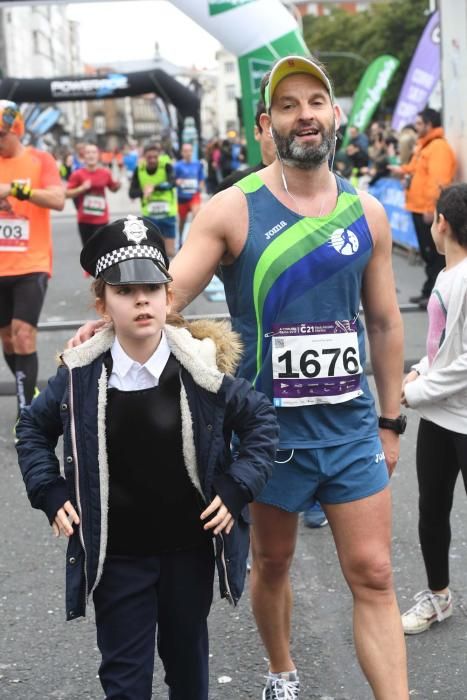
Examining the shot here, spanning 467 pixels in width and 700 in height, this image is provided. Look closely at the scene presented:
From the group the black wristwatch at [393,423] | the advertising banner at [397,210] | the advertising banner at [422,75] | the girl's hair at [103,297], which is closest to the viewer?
the girl's hair at [103,297]

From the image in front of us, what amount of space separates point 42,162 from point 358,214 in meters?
4.06

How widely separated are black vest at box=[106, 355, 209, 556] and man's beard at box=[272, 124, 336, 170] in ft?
2.35

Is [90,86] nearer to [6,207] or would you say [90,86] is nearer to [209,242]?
[6,207]

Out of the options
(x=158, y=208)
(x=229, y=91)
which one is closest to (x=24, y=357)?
(x=158, y=208)

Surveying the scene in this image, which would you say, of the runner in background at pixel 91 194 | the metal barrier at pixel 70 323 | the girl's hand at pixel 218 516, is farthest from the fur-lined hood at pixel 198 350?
the runner in background at pixel 91 194

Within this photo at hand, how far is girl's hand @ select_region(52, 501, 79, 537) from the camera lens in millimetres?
2566

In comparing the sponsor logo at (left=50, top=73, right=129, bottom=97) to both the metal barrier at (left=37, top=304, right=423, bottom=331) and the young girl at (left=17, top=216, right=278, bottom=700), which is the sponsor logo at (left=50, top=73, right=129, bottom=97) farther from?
the young girl at (left=17, top=216, right=278, bottom=700)

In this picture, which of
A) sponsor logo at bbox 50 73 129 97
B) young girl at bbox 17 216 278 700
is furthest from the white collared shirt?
sponsor logo at bbox 50 73 129 97

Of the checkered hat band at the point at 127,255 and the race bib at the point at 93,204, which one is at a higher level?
the race bib at the point at 93,204

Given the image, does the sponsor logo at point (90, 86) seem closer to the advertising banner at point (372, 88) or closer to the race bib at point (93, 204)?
the advertising banner at point (372, 88)

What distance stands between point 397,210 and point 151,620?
13.4 m

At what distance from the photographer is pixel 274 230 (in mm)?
2984

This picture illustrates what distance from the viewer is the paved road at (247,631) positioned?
3.56 m

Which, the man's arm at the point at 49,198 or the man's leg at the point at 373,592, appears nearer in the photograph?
the man's leg at the point at 373,592
